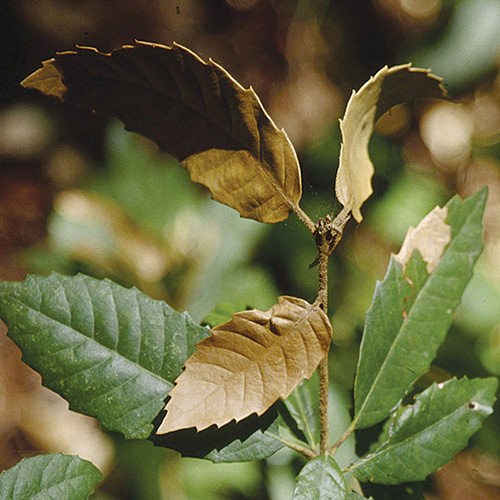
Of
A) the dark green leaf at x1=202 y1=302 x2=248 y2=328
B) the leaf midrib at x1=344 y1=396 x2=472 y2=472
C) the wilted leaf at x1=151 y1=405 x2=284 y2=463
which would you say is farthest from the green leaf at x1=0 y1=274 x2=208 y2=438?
the leaf midrib at x1=344 y1=396 x2=472 y2=472

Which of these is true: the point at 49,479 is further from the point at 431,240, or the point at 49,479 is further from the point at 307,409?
the point at 431,240

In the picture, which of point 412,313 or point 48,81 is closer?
point 48,81

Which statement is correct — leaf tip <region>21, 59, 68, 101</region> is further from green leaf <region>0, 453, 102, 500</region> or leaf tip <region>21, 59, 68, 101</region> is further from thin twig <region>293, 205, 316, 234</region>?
green leaf <region>0, 453, 102, 500</region>

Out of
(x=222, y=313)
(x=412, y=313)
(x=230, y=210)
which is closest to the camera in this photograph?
(x=412, y=313)

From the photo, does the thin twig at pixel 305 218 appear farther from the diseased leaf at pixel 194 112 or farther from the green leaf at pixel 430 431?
the green leaf at pixel 430 431

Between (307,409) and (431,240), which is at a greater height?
(431,240)

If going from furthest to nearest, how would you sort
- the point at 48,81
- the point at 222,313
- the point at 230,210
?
1. the point at 230,210
2. the point at 222,313
3. the point at 48,81

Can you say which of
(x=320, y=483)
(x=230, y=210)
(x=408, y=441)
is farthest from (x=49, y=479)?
(x=230, y=210)

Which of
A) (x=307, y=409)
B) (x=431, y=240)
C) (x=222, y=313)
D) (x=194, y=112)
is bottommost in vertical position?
(x=307, y=409)
